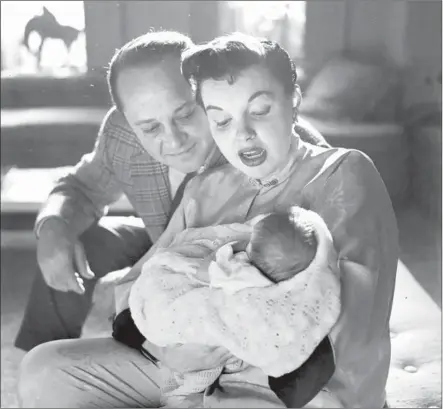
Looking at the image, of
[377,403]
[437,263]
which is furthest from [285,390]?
[437,263]

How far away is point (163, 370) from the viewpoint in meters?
1.24

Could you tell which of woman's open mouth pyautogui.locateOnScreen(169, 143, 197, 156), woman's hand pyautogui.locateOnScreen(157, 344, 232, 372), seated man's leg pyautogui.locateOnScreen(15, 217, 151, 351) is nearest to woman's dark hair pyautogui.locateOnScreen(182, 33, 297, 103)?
woman's open mouth pyautogui.locateOnScreen(169, 143, 197, 156)

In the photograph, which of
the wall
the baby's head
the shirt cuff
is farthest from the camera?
the shirt cuff

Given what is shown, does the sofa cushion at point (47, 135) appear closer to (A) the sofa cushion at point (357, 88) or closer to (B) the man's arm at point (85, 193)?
(B) the man's arm at point (85, 193)

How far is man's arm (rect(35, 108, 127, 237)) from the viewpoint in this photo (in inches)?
51.0

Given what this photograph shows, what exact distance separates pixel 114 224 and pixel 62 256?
0.43 ft

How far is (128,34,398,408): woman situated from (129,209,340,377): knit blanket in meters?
0.02

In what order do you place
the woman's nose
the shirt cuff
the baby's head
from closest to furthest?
the baby's head, the woman's nose, the shirt cuff

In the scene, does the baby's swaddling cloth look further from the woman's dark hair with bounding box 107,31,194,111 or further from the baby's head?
the woman's dark hair with bounding box 107,31,194,111

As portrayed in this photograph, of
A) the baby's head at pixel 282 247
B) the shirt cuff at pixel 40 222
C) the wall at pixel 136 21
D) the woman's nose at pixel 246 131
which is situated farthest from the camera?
the shirt cuff at pixel 40 222

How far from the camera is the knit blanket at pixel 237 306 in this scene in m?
1.02

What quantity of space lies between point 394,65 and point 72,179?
29.0 inches

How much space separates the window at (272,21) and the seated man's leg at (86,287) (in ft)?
1.54

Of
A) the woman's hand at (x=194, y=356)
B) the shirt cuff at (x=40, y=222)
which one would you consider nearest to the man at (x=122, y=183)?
the shirt cuff at (x=40, y=222)
